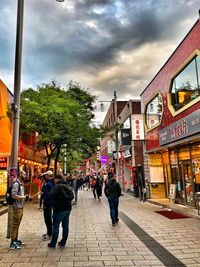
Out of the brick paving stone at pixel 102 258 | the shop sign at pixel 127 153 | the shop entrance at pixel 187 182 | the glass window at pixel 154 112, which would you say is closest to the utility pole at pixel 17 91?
the brick paving stone at pixel 102 258

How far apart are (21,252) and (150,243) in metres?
3.09

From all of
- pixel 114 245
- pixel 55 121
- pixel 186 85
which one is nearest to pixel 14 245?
pixel 114 245

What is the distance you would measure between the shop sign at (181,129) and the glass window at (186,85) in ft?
3.00

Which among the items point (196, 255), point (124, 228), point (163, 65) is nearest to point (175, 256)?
point (196, 255)

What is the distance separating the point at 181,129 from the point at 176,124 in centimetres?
66

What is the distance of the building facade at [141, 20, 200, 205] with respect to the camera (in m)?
11.5

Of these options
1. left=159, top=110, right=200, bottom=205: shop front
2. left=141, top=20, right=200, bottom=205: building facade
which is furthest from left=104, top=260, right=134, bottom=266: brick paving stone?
left=141, top=20, right=200, bottom=205: building facade

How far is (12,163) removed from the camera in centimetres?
730

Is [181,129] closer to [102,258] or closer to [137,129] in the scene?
[137,129]

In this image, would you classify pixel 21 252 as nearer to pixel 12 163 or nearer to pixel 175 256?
pixel 12 163

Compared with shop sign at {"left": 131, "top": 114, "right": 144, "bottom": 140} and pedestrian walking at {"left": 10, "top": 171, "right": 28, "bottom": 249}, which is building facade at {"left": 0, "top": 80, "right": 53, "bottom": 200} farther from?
shop sign at {"left": 131, "top": 114, "right": 144, "bottom": 140}

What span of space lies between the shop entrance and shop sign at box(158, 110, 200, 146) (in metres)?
1.47

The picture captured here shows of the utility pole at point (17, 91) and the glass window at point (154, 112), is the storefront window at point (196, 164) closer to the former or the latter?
the glass window at point (154, 112)

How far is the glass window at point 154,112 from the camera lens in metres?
16.0
